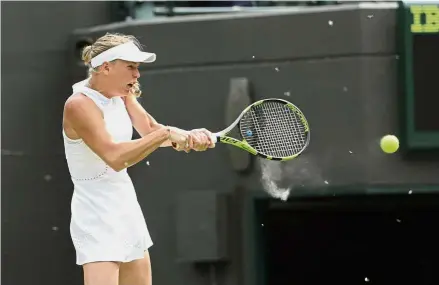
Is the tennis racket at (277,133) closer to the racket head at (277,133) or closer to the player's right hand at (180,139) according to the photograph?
the racket head at (277,133)

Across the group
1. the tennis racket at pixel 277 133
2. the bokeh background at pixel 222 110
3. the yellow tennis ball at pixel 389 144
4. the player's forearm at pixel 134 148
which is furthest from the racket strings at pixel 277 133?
the bokeh background at pixel 222 110

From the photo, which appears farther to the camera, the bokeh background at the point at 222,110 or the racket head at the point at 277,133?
the bokeh background at the point at 222,110

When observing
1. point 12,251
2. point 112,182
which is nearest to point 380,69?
point 12,251

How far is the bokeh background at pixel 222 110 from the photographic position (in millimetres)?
7680

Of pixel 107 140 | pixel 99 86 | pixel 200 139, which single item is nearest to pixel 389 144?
pixel 200 139

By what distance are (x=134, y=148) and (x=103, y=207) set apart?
11.6 inches

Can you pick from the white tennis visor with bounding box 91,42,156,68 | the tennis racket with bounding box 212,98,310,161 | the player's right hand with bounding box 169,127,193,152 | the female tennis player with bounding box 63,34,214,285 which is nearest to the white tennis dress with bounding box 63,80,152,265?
the female tennis player with bounding box 63,34,214,285

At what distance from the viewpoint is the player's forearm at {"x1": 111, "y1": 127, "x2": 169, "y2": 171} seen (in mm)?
4148

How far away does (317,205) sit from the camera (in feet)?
29.3

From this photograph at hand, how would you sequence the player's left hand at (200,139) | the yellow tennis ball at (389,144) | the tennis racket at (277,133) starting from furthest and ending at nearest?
the yellow tennis ball at (389,144) → the tennis racket at (277,133) → the player's left hand at (200,139)

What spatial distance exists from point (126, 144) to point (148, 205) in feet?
12.7

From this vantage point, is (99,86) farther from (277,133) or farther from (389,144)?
(389,144)

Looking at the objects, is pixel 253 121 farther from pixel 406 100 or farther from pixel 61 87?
pixel 61 87

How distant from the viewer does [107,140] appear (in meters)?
4.17
